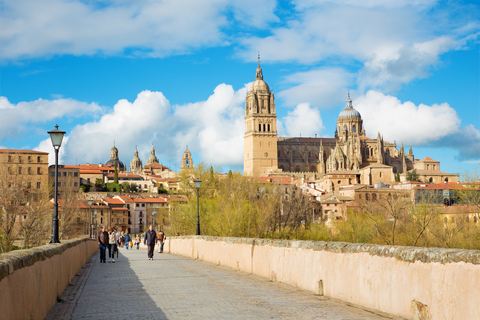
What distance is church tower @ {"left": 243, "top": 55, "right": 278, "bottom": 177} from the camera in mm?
142875

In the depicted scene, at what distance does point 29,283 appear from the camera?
6371 mm

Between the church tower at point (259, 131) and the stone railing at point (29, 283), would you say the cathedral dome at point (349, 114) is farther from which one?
A: the stone railing at point (29, 283)

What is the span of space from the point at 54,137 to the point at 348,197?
8869cm

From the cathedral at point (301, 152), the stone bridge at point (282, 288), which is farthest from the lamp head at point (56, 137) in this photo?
the cathedral at point (301, 152)

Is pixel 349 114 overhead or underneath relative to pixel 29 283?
overhead

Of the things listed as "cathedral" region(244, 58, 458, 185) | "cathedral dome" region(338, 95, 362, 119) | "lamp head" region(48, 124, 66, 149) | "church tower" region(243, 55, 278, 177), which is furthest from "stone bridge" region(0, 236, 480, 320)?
"cathedral dome" region(338, 95, 362, 119)

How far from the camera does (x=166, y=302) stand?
8766mm

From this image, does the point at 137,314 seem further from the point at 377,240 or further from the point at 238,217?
the point at 377,240

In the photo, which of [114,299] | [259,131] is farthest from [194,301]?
[259,131]

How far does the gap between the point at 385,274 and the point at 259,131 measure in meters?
138

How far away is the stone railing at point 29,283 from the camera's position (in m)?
5.21

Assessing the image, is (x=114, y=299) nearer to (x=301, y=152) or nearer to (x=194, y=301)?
(x=194, y=301)

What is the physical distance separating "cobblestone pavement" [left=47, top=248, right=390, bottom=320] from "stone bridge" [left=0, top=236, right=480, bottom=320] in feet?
0.05

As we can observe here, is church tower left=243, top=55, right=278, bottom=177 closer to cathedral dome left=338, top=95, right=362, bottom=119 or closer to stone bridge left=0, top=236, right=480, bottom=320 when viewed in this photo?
cathedral dome left=338, top=95, right=362, bottom=119
